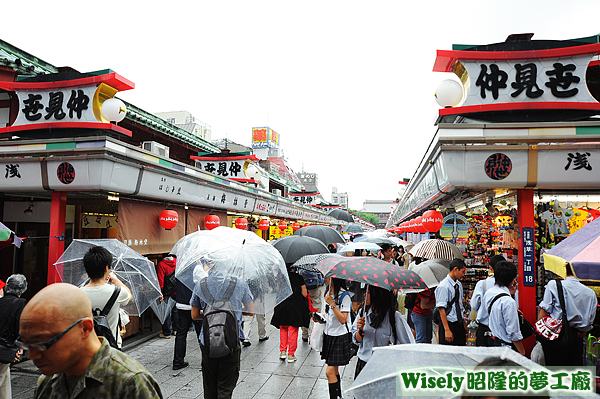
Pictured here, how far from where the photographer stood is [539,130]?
7.20 m

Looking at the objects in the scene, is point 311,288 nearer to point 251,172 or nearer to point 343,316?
point 343,316

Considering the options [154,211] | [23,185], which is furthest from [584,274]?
[23,185]

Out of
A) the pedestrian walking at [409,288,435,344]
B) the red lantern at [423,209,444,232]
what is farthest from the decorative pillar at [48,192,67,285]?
the red lantern at [423,209,444,232]

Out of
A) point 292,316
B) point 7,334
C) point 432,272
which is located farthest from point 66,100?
point 432,272

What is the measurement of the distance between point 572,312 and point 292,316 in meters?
4.79

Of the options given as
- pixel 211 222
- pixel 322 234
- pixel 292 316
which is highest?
pixel 211 222

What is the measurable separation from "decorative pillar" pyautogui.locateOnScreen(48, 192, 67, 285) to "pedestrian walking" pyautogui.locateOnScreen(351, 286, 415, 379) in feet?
23.4

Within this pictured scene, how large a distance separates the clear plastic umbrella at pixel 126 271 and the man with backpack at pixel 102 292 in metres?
1.23

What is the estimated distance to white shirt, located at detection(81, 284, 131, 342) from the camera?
173 inches

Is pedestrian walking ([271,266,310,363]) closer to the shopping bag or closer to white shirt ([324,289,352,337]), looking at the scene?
the shopping bag

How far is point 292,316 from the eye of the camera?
24.5 feet

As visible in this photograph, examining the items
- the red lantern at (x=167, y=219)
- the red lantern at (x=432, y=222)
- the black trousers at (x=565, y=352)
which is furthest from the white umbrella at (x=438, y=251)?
the red lantern at (x=167, y=219)

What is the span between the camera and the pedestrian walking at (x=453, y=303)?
640 centimetres

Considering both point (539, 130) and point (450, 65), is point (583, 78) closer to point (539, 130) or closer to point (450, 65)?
point (539, 130)
